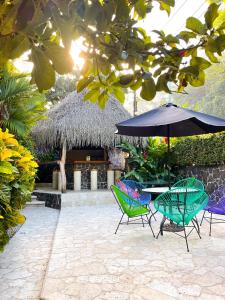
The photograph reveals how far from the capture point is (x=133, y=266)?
3.58m

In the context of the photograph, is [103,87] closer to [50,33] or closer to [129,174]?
[50,33]

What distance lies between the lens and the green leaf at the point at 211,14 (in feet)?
3.08

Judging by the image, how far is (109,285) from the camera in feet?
9.96

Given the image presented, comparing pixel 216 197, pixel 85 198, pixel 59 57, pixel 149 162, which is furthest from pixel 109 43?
pixel 149 162

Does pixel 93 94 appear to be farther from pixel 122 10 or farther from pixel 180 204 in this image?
pixel 180 204

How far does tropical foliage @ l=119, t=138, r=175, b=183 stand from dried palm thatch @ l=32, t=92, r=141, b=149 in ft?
2.28

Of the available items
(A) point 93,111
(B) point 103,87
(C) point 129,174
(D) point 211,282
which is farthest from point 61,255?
(A) point 93,111

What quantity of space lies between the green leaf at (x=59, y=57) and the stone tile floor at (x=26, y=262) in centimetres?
A: 272

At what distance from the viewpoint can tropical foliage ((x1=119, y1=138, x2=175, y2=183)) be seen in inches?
405

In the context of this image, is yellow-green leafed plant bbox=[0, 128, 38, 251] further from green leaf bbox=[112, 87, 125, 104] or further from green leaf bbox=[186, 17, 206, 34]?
green leaf bbox=[186, 17, 206, 34]

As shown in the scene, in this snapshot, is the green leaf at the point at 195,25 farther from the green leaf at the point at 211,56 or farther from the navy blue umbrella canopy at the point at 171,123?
the navy blue umbrella canopy at the point at 171,123

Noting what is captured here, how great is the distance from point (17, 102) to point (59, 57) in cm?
619

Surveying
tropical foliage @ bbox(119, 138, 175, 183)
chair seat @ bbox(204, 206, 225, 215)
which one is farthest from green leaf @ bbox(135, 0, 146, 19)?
tropical foliage @ bbox(119, 138, 175, 183)

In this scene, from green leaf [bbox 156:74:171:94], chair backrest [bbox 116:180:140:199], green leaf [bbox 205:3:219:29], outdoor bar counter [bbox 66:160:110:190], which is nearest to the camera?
green leaf [bbox 205:3:219:29]
